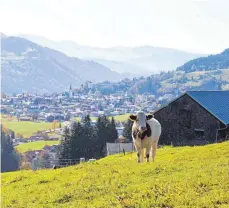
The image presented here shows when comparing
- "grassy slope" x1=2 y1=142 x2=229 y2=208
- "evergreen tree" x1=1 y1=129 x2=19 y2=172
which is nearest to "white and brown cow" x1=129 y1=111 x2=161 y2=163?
"grassy slope" x1=2 y1=142 x2=229 y2=208

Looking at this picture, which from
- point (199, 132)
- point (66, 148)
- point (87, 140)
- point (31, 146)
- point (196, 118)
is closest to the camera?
point (199, 132)

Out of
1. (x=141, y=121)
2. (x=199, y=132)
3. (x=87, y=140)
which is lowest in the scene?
(x=87, y=140)

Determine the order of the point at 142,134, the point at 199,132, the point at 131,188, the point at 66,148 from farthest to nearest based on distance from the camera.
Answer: the point at 66,148 → the point at 199,132 → the point at 142,134 → the point at 131,188

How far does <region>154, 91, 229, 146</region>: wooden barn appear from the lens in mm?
50250

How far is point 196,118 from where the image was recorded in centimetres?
5241

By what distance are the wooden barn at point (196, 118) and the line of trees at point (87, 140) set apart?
32.9 m

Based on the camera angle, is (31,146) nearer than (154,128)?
No

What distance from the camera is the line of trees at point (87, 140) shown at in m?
89.3

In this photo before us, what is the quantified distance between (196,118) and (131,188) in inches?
1512

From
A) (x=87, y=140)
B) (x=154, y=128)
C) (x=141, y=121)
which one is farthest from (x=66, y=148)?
(x=141, y=121)

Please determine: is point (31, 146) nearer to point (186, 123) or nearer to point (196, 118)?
point (186, 123)

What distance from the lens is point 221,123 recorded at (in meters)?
49.8

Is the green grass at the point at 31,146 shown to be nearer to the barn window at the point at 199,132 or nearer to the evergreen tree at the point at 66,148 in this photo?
the evergreen tree at the point at 66,148

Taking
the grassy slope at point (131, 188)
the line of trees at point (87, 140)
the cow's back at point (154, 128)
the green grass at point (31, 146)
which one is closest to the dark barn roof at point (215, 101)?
the cow's back at point (154, 128)
